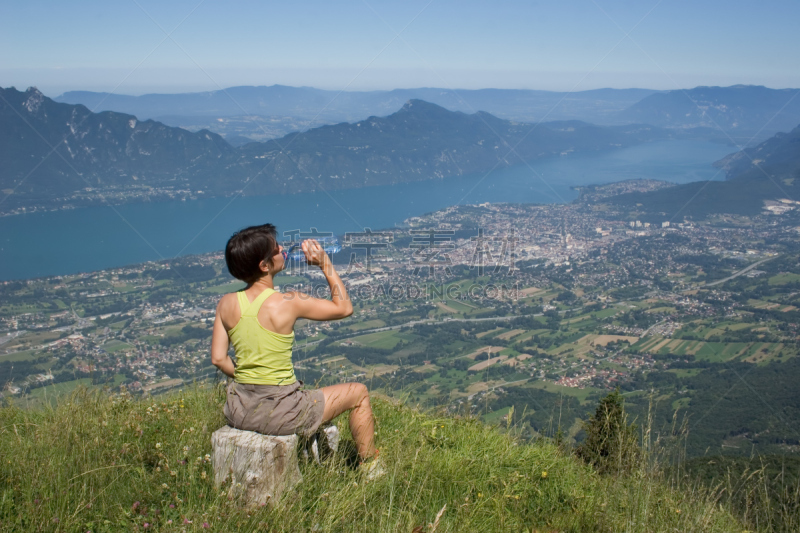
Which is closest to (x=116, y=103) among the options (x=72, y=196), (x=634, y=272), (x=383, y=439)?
(x=72, y=196)

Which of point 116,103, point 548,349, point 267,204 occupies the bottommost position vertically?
point 548,349

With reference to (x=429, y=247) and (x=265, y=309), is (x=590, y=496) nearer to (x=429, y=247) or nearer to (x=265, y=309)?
(x=265, y=309)

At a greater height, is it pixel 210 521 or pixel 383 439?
pixel 210 521

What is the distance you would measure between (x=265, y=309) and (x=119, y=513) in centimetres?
87

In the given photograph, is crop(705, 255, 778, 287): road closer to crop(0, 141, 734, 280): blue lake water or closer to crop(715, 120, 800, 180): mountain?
crop(0, 141, 734, 280): blue lake water

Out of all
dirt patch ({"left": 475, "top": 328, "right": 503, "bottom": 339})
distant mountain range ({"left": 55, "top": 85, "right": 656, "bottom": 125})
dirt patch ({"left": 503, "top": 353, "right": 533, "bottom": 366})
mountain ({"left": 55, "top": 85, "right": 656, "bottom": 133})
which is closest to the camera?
dirt patch ({"left": 503, "top": 353, "right": 533, "bottom": 366})

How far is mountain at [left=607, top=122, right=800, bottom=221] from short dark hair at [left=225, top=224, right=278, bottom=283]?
6724 cm

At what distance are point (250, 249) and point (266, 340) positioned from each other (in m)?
0.39

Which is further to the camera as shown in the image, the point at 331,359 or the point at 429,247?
the point at 429,247

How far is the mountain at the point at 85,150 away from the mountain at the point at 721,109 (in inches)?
5469

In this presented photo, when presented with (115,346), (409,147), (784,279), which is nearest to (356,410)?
(115,346)

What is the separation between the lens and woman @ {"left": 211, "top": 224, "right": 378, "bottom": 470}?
7.13 ft

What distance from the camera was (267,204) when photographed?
7112 cm

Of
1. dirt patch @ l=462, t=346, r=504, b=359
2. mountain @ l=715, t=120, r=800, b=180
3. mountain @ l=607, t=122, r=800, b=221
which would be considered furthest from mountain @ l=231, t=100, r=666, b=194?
dirt patch @ l=462, t=346, r=504, b=359
